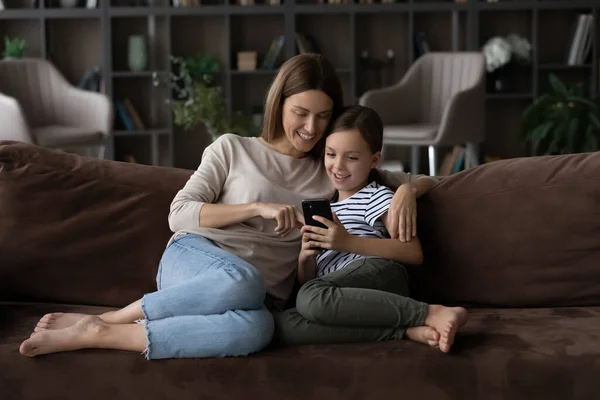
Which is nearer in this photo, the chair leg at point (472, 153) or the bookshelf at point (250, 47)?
the chair leg at point (472, 153)

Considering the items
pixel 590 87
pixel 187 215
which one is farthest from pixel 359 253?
pixel 590 87

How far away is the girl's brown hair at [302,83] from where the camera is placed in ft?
7.90

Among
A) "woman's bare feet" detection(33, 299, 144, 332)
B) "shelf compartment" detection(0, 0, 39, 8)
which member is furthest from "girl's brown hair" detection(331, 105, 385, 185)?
"shelf compartment" detection(0, 0, 39, 8)

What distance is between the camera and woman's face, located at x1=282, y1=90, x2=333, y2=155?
2.40 metres

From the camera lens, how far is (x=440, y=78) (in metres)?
6.09

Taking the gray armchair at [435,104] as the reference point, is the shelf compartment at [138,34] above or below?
above

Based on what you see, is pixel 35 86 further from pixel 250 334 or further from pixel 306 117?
pixel 250 334

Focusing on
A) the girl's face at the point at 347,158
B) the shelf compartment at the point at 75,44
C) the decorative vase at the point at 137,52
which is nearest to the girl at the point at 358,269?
the girl's face at the point at 347,158

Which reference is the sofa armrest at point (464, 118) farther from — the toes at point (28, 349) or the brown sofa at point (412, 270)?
the toes at point (28, 349)

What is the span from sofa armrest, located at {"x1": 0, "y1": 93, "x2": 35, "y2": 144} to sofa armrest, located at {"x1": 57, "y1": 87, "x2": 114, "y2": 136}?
56cm

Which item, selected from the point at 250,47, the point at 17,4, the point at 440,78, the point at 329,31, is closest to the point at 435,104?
the point at 440,78

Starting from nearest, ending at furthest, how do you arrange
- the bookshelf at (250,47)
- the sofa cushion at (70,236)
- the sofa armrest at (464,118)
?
the sofa cushion at (70,236) < the sofa armrest at (464,118) < the bookshelf at (250,47)

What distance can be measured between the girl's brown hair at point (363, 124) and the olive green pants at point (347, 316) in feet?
1.45

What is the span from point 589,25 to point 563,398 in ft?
16.4
